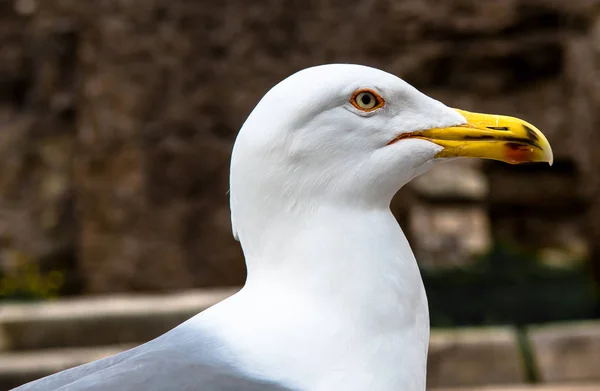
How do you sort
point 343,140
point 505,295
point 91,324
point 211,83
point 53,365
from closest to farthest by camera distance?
point 343,140
point 53,365
point 91,324
point 505,295
point 211,83

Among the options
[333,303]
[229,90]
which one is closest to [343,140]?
[333,303]

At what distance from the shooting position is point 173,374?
101 cm

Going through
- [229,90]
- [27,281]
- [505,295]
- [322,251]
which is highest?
[229,90]

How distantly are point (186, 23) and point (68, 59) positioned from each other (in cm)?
130

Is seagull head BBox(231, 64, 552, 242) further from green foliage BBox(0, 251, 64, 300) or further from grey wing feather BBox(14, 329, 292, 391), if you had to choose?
green foliage BBox(0, 251, 64, 300)

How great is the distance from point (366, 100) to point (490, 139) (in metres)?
0.17

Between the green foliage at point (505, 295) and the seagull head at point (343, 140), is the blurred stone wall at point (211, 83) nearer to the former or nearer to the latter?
the green foliage at point (505, 295)

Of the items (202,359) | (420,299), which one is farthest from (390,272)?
(202,359)

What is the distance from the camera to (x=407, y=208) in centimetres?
448

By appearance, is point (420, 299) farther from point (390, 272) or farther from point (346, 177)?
point (346, 177)

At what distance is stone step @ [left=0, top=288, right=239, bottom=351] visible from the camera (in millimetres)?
3154

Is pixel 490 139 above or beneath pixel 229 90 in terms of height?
beneath

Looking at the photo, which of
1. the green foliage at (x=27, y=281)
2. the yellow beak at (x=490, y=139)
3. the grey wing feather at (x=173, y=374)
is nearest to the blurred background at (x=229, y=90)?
the green foliage at (x=27, y=281)

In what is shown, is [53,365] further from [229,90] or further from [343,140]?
[229,90]
